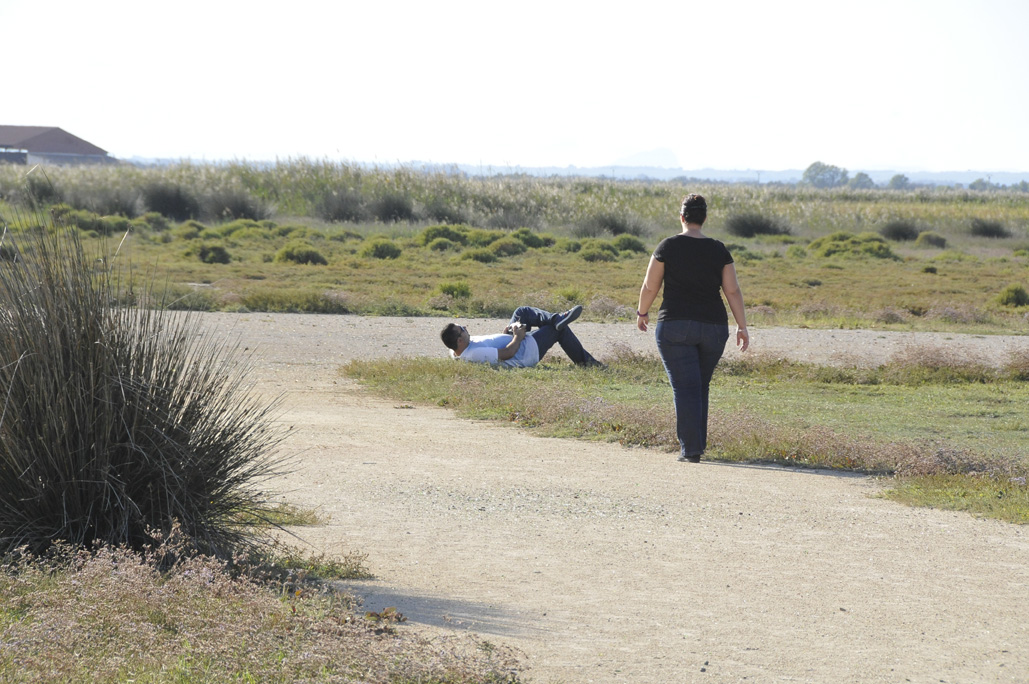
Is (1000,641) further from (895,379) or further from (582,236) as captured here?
(582,236)

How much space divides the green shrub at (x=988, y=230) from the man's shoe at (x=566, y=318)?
44.0 metres

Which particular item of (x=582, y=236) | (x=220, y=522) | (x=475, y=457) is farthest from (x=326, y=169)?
(x=220, y=522)

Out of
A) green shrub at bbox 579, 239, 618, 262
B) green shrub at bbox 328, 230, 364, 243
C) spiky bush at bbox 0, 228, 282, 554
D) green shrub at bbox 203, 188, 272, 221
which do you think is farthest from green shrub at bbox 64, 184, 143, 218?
spiky bush at bbox 0, 228, 282, 554

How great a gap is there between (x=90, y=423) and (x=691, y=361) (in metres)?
5.04

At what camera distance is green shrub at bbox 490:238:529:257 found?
34881 millimetres

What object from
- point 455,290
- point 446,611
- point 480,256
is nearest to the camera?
point 446,611

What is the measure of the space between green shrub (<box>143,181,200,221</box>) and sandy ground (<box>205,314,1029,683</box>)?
36533mm

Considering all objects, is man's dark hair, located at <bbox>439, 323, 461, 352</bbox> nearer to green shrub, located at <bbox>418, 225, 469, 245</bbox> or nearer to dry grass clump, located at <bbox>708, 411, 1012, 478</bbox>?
dry grass clump, located at <bbox>708, 411, 1012, 478</bbox>

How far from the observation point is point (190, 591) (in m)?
4.71

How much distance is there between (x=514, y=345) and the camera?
13.5 metres

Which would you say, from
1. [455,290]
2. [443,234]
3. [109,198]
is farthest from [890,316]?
[109,198]

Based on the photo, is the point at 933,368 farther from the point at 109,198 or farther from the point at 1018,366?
the point at 109,198

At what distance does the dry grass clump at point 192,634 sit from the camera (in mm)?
4117

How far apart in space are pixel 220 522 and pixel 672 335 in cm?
438
